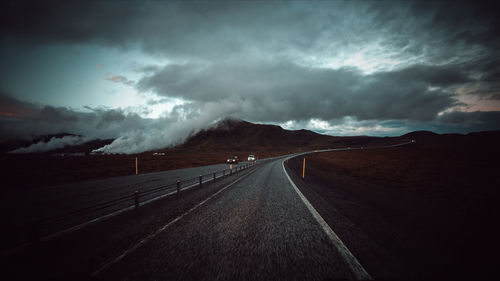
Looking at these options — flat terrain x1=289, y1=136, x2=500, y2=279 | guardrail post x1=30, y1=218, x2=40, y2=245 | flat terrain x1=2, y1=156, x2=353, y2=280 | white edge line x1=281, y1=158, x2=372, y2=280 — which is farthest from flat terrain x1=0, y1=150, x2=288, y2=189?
flat terrain x1=289, y1=136, x2=500, y2=279

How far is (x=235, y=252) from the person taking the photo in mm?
4336

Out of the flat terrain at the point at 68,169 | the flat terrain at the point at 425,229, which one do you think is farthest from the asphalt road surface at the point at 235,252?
the flat terrain at the point at 68,169

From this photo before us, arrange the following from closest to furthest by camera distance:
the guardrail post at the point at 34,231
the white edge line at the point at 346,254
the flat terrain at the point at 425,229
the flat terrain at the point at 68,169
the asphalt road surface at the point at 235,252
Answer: the white edge line at the point at 346,254, the asphalt road surface at the point at 235,252, the flat terrain at the point at 425,229, the guardrail post at the point at 34,231, the flat terrain at the point at 68,169

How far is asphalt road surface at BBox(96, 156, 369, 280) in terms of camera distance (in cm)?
353

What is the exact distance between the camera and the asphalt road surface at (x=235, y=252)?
3527mm

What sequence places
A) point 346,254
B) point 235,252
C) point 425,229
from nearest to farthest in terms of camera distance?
1. point 346,254
2. point 235,252
3. point 425,229

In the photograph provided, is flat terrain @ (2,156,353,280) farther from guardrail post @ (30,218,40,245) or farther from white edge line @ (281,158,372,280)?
guardrail post @ (30,218,40,245)

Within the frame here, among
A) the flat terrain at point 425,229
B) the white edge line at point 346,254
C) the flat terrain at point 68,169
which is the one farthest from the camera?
the flat terrain at point 68,169

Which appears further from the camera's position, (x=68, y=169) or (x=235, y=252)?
(x=68, y=169)

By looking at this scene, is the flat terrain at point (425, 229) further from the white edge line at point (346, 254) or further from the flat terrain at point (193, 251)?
the flat terrain at point (193, 251)

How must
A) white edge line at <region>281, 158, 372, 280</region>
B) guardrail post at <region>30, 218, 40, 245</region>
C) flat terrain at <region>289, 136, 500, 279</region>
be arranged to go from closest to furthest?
1. white edge line at <region>281, 158, 372, 280</region>
2. flat terrain at <region>289, 136, 500, 279</region>
3. guardrail post at <region>30, 218, 40, 245</region>

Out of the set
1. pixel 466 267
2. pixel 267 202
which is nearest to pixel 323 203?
pixel 267 202

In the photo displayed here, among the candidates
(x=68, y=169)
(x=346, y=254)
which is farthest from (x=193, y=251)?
(x=68, y=169)

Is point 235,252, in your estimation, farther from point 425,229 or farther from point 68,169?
point 68,169
